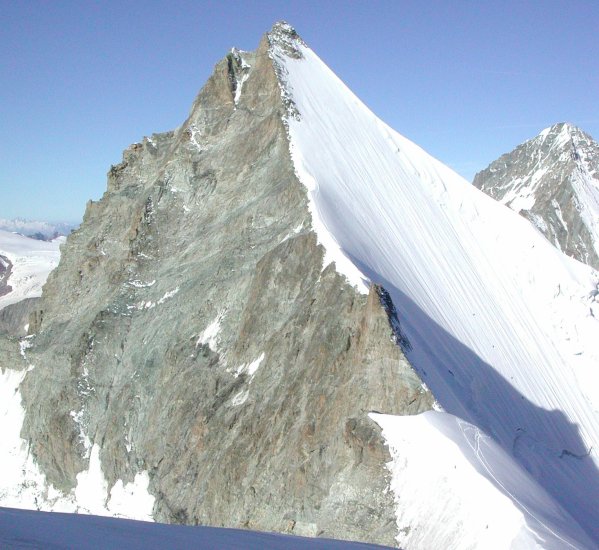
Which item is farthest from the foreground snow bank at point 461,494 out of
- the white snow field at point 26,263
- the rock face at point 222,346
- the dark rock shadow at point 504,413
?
the white snow field at point 26,263

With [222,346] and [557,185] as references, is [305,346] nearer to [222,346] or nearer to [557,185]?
[222,346]

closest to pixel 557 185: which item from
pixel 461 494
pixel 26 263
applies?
pixel 461 494

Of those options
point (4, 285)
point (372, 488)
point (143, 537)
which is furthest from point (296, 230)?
point (4, 285)

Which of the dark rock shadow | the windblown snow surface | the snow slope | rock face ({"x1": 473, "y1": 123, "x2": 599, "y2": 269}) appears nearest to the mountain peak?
rock face ({"x1": 473, "y1": 123, "x2": 599, "y2": 269})

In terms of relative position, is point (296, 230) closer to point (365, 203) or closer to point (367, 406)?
point (365, 203)

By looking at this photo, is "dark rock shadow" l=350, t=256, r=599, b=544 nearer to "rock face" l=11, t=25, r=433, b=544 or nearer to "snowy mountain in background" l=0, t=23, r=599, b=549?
"snowy mountain in background" l=0, t=23, r=599, b=549
